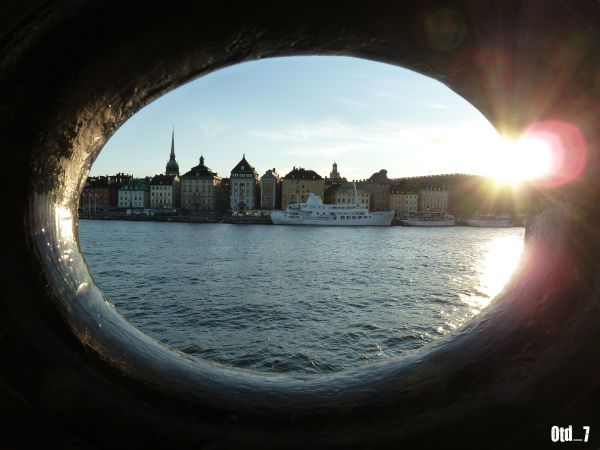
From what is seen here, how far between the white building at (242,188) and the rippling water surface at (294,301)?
194 ft

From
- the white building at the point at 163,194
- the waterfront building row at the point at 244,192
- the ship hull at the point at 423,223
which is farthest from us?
the white building at the point at 163,194

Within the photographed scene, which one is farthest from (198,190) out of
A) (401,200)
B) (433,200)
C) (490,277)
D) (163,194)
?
(490,277)

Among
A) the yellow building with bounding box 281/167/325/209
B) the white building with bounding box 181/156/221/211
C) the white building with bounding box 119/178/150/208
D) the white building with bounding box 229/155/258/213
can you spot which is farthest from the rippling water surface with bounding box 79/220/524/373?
the white building with bounding box 119/178/150/208

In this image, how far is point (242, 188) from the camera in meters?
91.6

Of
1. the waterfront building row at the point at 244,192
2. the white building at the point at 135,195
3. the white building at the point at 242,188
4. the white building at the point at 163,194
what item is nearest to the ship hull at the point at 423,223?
the waterfront building row at the point at 244,192

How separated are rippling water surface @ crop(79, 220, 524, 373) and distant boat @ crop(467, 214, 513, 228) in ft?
195

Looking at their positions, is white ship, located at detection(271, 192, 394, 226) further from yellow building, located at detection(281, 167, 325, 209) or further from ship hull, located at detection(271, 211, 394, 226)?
yellow building, located at detection(281, 167, 325, 209)

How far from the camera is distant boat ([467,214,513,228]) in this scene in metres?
87.4

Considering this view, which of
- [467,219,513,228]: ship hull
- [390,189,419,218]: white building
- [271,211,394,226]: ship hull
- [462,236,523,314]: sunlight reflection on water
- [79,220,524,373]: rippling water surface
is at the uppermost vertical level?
[390,189,419,218]: white building

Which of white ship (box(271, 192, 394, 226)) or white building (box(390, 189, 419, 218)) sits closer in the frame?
white ship (box(271, 192, 394, 226))

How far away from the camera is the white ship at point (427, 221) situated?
80.6 meters

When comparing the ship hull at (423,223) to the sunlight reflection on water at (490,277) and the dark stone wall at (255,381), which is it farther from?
the dark stone wall at (255,381)

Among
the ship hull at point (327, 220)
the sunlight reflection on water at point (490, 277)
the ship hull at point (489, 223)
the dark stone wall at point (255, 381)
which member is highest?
the dark stone wall at point (255, 381)

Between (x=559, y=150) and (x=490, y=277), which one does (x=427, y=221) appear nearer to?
(x=490, y=277)
